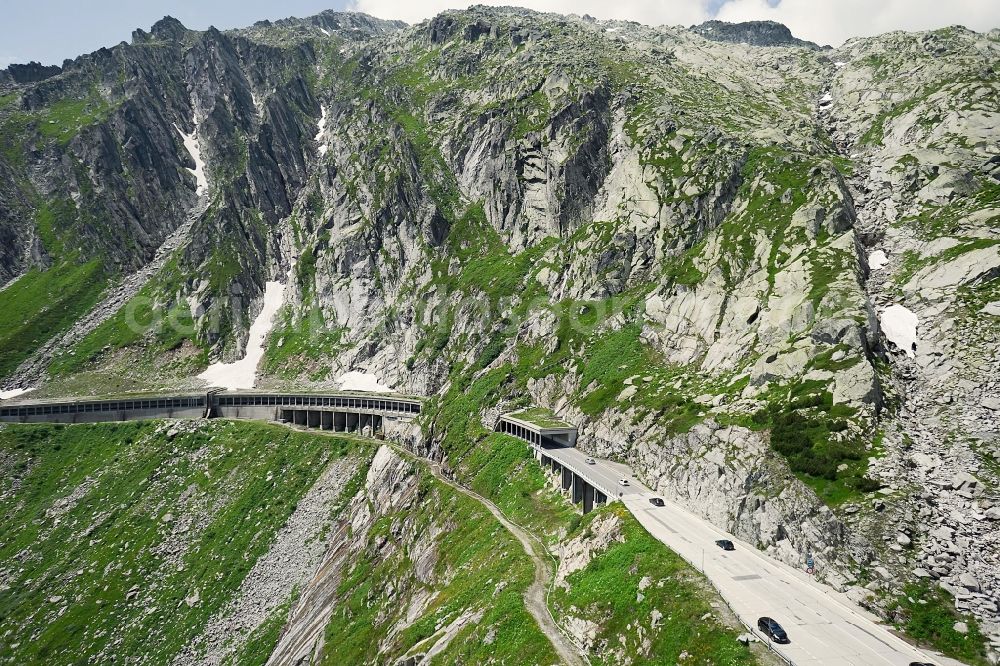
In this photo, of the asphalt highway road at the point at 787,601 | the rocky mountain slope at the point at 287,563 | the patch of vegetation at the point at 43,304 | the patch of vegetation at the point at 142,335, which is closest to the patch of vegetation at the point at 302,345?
the patch of vegetation at the point at 142,335

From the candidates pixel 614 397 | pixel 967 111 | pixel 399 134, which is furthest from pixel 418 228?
pixel 967 111

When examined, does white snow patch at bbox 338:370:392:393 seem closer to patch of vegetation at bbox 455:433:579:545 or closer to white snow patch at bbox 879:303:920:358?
patch of vegetation at bbox 455:433:579:545

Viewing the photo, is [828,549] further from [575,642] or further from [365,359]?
[365,359]

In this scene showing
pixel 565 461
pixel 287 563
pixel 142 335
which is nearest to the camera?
pixel 565 461

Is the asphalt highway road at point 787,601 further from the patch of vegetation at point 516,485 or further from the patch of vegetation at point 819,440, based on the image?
the patch of vegetation at point 516,485

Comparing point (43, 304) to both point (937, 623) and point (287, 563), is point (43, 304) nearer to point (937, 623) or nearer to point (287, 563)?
point (287, 563)

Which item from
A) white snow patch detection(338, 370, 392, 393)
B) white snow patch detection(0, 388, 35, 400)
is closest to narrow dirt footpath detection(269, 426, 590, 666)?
white snow patch detection(338, 370, 392, 393)

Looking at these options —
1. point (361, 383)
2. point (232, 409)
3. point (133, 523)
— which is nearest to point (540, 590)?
point (133, 523)
